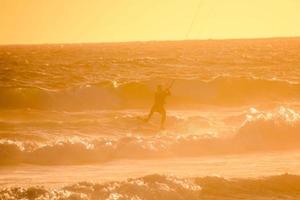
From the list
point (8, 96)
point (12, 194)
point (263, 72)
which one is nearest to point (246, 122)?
point (12, 194)

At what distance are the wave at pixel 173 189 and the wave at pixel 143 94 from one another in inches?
591

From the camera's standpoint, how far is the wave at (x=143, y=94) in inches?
1118

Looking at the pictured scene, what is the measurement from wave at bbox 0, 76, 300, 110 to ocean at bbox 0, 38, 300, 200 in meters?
0.05

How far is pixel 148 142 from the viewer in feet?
59.3

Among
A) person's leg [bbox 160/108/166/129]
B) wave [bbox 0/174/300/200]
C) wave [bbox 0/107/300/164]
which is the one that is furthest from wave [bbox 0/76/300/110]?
wave [bbox 0/174/300/200]

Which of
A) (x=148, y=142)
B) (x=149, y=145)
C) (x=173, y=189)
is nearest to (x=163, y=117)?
(x=148, y=142)

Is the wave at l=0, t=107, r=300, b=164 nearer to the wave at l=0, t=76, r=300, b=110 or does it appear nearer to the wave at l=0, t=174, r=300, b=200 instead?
the wave at l=0, t=174, r=300, b=200

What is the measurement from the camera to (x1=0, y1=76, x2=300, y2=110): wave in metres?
28.4

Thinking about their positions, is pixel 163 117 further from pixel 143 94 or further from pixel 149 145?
pixel 143 94

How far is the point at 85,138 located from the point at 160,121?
357cm

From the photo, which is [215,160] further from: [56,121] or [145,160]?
[56,121]

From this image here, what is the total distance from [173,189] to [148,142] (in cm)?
591

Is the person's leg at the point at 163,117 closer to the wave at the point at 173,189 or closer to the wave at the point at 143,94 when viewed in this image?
the wave at the point at 143,94

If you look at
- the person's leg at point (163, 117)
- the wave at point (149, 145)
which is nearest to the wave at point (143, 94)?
the person's leg at point (163, 117)
